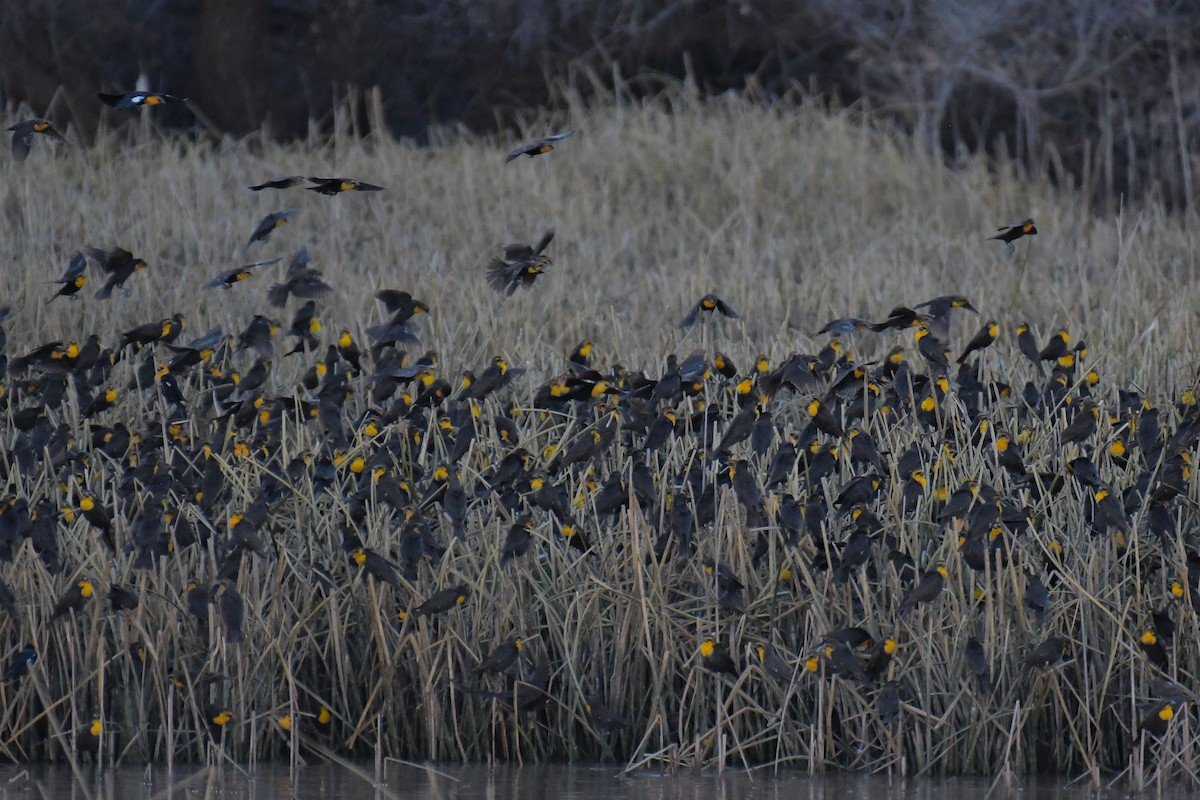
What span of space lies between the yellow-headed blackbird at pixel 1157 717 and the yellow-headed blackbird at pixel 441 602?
5.17 feet

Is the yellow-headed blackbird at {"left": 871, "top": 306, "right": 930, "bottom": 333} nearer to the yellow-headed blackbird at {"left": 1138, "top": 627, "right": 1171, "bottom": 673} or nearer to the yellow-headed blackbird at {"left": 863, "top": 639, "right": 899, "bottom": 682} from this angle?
the yellow-headed blackbird at {"left": 863, "top": 639, "right": 899, "bottom": 682}

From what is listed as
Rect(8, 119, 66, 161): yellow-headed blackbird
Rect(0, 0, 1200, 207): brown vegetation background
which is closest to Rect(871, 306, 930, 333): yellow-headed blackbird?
Rect(8, 119, 66, 161): yellow-headed blackbird

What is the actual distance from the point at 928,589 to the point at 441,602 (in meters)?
1.14

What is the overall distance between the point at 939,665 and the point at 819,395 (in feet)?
3.61

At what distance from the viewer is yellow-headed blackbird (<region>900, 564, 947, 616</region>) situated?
3.67 m

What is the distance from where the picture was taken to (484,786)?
3633mm

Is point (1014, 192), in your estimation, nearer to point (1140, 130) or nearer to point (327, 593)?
point (1140, 130)

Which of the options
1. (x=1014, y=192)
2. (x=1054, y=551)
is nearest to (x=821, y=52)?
(x=1014, y=192)

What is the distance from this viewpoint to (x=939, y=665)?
383 cm

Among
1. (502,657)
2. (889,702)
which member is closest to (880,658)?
(889,702)

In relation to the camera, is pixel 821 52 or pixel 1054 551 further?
pixel 821 52

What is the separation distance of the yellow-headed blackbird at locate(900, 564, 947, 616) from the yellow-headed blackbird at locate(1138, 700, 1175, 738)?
0.52 meters

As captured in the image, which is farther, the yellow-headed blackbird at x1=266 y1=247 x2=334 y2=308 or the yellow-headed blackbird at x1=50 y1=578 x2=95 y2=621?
the yellow-headed blackbird at x1=266 y1=247 x2=334 y2=308

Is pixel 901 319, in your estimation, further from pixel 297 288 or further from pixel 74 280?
pixel 74 280
